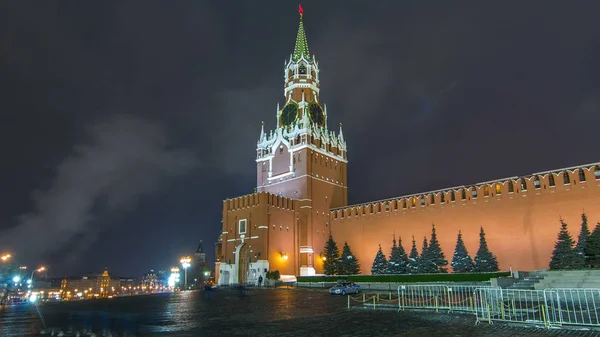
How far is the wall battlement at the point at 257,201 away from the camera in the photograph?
4875 cm

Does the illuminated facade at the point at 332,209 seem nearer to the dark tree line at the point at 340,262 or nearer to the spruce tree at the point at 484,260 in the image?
the spruce tree at the point at 484,260

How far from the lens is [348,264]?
46.0 metres

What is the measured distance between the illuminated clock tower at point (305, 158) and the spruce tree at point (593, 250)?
93.3ft

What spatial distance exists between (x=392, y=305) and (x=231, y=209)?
37129mm

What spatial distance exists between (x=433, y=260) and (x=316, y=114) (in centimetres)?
2808

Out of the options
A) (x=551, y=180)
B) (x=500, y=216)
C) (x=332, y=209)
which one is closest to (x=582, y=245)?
(x=551, y=180)

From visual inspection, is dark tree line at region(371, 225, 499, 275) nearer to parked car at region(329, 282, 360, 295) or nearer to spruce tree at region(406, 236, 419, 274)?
spruce tree at region(406, 236, 419, 274)

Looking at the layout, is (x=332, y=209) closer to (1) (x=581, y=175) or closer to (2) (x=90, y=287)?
(1) (x=581, y=175)

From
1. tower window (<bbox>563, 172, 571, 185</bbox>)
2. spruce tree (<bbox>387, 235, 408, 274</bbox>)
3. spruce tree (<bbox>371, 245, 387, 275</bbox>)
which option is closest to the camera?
tower window (<bbox>563, 172, 571, 185</bbox>)

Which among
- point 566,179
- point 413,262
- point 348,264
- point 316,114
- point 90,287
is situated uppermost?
point 316,114

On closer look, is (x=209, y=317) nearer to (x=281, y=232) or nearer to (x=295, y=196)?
(x=281, y=232)

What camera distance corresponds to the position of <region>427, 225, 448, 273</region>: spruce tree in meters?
39.0

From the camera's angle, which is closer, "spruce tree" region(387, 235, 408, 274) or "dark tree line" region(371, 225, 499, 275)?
"dark tree line" region(371, 225, 499, 275)

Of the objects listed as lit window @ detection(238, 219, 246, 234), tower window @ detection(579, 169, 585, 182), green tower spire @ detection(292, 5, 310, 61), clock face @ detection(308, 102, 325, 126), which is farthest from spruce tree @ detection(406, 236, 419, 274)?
green tower spire @ detection(292, 5, 310, 61)
